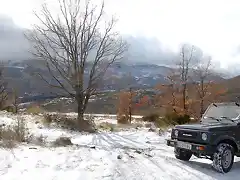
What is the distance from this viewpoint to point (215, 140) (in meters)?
7.86

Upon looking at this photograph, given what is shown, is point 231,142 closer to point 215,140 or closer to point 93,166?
point 215,140

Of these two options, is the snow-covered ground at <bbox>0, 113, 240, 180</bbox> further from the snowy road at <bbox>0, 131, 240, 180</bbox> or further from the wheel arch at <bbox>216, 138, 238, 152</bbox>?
the wheel arch at <bbox>216, 138, 238, 152</bbox>

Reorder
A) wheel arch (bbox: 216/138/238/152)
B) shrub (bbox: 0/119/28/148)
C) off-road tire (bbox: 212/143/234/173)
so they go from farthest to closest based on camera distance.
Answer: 1. shrub (bbox: 0/119/28/148)
2. wheel arch (bbox: 216/138/238/152)
3. off-road tire (bbox: 212/143/234/173)

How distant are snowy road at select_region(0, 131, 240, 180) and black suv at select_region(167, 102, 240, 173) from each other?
1.05ft

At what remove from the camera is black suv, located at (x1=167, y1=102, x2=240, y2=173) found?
7828 mm

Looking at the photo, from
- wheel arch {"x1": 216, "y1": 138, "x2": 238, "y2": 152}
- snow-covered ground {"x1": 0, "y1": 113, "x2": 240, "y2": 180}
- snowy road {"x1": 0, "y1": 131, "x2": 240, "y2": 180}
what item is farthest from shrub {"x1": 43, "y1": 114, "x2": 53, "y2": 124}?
wheel arch {"x1": 216, "y1": 138, "x2": 238, "y2": 152}

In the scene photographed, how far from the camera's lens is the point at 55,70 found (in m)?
20.1

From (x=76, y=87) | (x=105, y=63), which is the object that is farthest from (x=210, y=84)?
(x=76, y=87)

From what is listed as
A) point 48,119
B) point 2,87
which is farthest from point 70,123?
point 2,87

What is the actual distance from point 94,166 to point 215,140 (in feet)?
10.1

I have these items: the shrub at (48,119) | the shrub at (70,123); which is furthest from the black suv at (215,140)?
the shrub at (48,119)

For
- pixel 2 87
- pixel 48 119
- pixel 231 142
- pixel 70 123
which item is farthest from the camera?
pixel 2 87

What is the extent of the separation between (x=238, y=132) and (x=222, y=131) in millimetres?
590

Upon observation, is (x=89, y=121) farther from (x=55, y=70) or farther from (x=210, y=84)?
(x=210, y=84)
